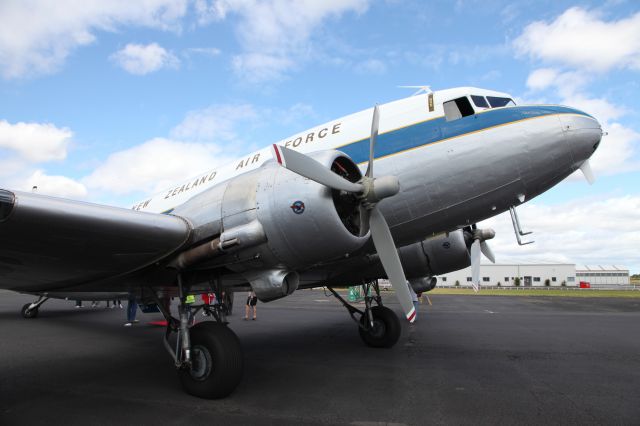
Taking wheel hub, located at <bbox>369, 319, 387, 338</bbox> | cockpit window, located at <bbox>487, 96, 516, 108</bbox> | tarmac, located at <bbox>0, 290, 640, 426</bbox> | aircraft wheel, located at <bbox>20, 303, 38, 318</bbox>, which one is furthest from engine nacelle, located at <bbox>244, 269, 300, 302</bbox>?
aircraft wheel, located at <bbox>20, 303, 38, 318</bbox>

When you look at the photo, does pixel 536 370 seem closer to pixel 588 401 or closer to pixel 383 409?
pixel 588 401

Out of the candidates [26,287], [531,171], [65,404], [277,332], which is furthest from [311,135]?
[277,332]

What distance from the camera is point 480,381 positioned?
640 centimetres

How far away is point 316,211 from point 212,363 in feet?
8.57

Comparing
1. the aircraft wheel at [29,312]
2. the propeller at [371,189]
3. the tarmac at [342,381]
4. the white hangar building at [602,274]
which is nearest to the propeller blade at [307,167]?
the propeller at [371,189]

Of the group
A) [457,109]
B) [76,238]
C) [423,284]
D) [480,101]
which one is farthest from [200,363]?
[423,284]

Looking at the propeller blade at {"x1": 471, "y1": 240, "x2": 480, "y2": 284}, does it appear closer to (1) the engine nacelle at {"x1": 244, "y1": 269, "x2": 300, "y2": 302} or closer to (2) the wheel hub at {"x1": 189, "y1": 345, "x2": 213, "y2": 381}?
(1) the engine nacelle at {"x1": 244, "y1": 269, "x2": 300, "y2": 302}

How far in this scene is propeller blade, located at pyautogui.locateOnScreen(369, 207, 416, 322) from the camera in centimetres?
561

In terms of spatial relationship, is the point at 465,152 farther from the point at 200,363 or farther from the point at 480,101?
the point at 200,363

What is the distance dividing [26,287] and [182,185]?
370 cm

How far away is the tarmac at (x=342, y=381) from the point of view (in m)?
4.88

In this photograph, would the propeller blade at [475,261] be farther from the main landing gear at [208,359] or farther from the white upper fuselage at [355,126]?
the main landing gear at [208,359]

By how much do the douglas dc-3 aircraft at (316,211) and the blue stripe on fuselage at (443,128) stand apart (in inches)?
0.7

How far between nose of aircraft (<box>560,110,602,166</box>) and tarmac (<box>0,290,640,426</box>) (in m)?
3.27
